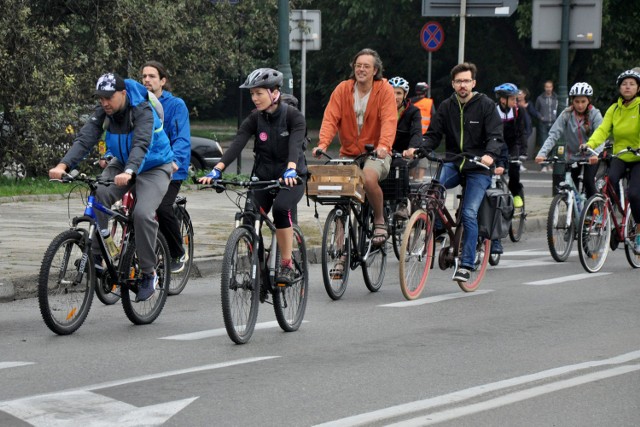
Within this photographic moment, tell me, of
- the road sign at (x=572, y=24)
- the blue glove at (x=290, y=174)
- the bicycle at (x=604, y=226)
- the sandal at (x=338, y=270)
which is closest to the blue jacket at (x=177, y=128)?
the sandal at (x=338, y=270)

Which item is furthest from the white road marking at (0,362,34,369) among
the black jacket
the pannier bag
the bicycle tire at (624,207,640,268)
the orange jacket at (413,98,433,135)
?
the orange jacket at (413,98,433,135)

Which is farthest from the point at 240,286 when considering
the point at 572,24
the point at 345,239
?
the point at 572,24

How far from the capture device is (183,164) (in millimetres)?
10641

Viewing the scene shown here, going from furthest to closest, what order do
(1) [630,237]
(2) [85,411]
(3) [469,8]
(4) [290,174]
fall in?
(3) [469,8] → (1) [630,237] → (4) [290,174] → (2) [85,411]

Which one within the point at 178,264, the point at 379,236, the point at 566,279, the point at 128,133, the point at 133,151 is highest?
the point at 128,133

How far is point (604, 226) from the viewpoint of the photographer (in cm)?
1284

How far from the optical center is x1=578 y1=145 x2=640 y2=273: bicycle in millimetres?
12648

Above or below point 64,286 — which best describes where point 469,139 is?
above

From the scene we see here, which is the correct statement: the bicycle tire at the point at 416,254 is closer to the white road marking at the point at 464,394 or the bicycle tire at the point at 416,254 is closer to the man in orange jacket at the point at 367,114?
the man in orange jacket at the point at 367,114

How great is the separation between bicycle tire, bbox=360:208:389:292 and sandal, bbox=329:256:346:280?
263 millimetres

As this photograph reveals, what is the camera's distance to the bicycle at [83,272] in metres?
8.55

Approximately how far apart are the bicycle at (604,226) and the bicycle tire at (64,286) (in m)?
5.27

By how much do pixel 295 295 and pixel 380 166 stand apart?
1.95 metres

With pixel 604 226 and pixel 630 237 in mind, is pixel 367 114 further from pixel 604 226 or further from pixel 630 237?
pixel 630 237
